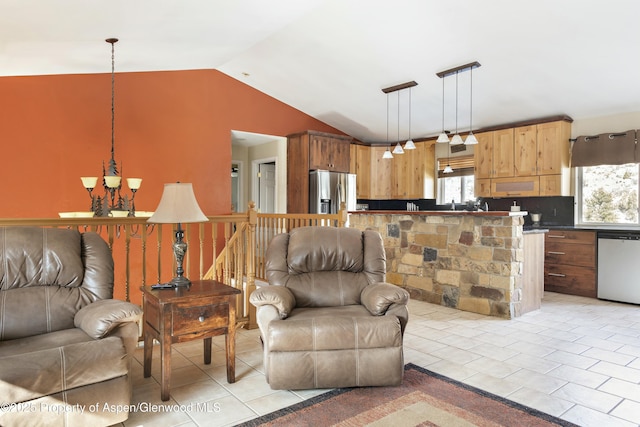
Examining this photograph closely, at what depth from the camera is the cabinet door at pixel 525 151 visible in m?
6.26

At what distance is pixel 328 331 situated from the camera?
2596mm

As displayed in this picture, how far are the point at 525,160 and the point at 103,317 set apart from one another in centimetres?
608

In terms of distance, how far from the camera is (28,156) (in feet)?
16.8

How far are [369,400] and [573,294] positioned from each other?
4.53 metres

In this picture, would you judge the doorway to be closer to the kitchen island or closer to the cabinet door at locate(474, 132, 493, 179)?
the kitchen island

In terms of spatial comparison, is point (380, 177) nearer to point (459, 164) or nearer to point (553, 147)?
point (459, 164)

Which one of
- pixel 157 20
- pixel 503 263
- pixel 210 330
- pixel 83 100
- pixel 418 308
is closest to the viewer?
pixel 210 330

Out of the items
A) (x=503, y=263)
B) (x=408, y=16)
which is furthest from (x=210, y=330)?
(x=408, y=16)

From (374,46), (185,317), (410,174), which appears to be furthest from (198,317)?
(410,174)

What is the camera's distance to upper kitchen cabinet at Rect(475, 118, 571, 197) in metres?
6.03

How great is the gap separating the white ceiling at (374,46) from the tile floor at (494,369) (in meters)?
2.87

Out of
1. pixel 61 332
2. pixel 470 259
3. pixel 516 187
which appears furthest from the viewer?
pixel 516 187

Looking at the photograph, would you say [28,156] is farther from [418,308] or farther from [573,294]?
[573,294]

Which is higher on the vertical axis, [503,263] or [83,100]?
[83,100]
